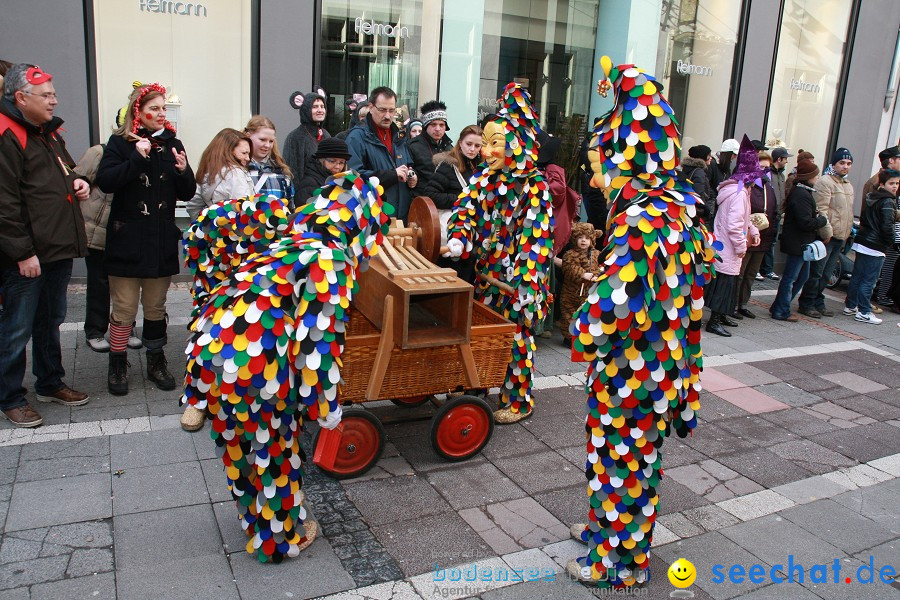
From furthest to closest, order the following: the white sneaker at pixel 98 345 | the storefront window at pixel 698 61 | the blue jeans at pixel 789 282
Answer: the storefront window at pixel 698 61 → the blue jeans at pixel 789 282 → the white sneaker at pixel 98 345

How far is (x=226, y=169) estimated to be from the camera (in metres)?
5.12

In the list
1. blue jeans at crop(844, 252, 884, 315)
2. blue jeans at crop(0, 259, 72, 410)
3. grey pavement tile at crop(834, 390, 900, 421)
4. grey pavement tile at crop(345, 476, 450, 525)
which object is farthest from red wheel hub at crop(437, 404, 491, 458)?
blue jeans at crop(844, 252, 884, 315)

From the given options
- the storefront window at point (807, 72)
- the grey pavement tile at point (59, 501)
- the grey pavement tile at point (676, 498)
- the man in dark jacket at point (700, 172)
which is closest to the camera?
the grey pavement tile at point (59, 501)

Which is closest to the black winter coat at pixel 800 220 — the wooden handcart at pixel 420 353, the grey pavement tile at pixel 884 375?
the grey pavement tile at pixel 884 375

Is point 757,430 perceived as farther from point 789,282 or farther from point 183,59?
point 183,59

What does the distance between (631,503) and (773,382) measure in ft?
13.4

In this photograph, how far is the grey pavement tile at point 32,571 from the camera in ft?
10.3

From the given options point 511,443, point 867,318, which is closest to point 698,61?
point 867,318

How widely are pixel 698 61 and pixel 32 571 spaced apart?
37.9ft

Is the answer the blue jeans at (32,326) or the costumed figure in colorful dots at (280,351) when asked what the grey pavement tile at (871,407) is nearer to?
the costumed figure in colorful dots at (280,351)

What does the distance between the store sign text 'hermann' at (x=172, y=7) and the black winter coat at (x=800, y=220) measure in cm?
735

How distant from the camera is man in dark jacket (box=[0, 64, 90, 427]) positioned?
439 centimetres

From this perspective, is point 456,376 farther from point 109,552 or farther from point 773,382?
point 773,382

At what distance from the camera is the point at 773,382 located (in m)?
6.77
